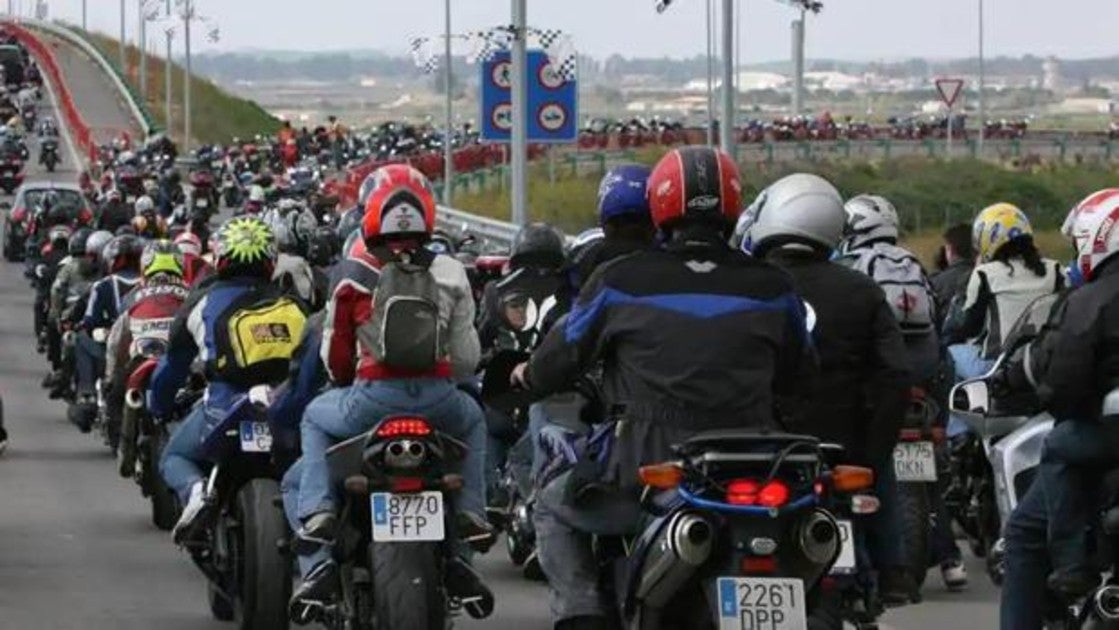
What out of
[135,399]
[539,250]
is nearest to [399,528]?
[539,250]

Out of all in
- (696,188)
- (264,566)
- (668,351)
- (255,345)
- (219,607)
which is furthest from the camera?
(219,607)

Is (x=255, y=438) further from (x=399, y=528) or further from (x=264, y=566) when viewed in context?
(x=399, y=528)

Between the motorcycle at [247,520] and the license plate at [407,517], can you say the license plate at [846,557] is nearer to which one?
the license plate at [407,517]

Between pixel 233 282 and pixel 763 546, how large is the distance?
4783 mm

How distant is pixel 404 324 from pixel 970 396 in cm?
223

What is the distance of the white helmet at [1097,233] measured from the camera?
9.70 m

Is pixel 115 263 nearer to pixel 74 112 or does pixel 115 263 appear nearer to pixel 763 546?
pixel 763 546

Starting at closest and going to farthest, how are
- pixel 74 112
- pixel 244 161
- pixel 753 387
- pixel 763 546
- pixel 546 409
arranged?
pixel 763 546, pixel 753 387, pixel 546 409, pixel 244 161, pixel 74 112

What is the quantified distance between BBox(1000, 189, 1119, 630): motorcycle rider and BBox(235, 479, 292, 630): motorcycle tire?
2.82 meters

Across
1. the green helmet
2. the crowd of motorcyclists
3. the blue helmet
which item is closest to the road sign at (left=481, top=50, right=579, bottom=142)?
the crowd of motorcyclists

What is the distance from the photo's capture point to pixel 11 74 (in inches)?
4835

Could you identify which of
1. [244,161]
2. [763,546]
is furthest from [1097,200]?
[244,161]

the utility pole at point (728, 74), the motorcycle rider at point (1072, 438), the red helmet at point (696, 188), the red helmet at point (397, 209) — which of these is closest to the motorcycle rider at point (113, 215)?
the utility pole at point (728, 74)

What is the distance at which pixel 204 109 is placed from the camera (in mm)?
131500
